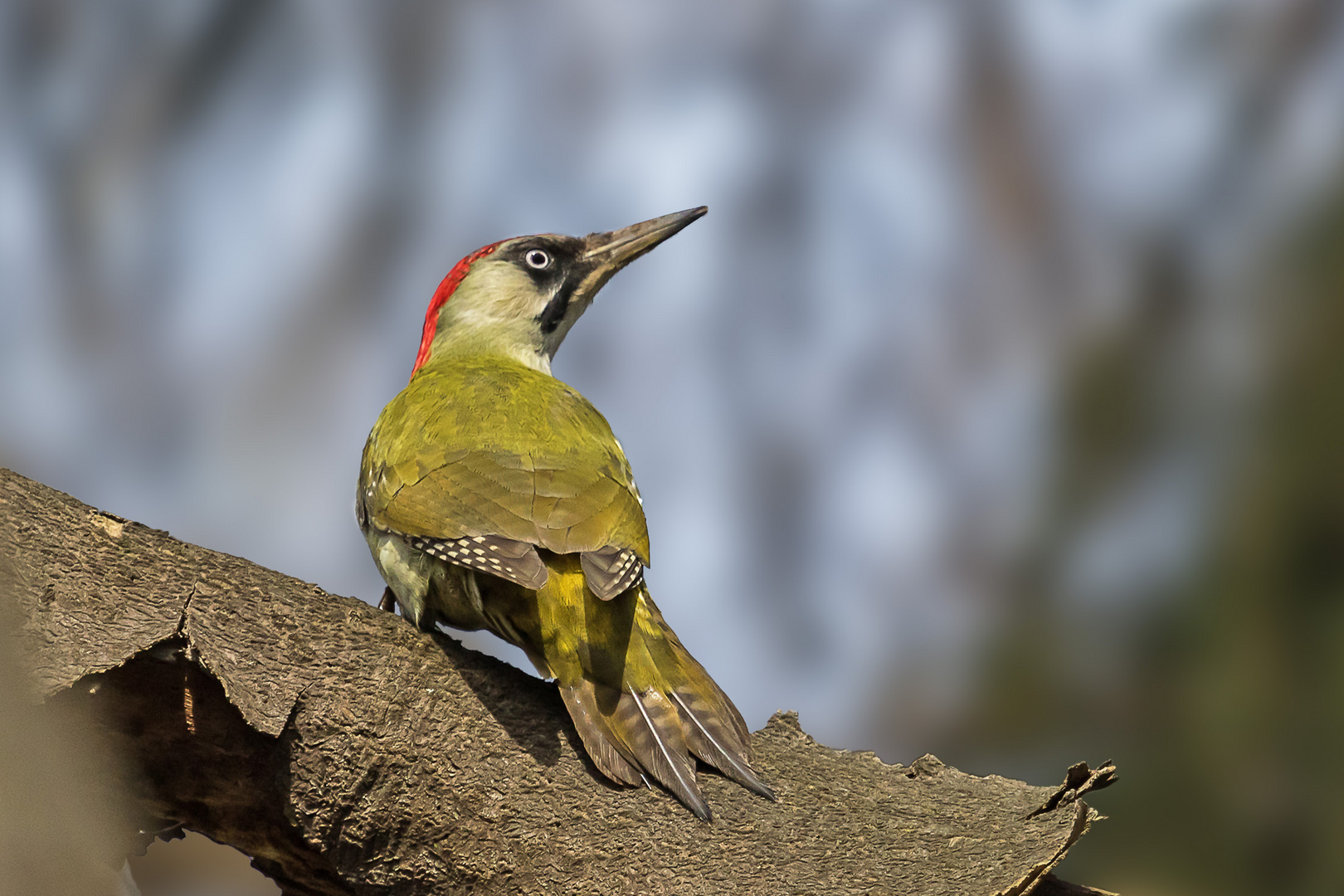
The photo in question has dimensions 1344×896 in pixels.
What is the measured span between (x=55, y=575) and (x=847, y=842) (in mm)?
1472

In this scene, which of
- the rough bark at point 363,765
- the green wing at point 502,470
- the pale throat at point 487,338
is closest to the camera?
the rough bark at point 363,765

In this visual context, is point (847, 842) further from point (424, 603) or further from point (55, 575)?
point (55, 575)

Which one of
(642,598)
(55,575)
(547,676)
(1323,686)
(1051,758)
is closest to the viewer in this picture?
(55,575)

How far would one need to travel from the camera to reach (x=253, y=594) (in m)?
2.16

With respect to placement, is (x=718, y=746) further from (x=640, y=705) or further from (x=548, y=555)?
(x=548, y=555)

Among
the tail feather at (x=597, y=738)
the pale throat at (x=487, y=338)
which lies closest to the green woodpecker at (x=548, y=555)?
the tail feather at (x=597, y=738)

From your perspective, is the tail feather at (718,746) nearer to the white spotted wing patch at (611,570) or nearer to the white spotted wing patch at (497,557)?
the white spotted wing patch at (611,570)

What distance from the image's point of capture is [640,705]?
231 cm

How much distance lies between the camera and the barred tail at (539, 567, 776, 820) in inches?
88.4

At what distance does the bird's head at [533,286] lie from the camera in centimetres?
397

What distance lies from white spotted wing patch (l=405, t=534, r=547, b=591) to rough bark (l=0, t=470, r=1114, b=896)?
0.18 metres

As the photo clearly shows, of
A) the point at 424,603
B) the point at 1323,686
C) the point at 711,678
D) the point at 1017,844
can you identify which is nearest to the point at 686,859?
the point at 711,678

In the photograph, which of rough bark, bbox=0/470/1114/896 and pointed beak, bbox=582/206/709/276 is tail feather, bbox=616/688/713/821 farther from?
pointed beak, bbox=582/206/709/276

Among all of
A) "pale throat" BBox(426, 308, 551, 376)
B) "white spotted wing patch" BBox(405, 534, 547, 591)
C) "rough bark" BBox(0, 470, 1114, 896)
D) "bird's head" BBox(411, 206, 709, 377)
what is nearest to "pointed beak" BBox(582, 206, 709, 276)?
"bird's head" BBox(411, 206, 709, 377)
